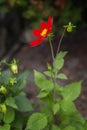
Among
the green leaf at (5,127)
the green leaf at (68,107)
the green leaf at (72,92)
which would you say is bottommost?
the green leaf at (5,127)

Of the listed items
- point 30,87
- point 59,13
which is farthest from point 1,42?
point 30,87

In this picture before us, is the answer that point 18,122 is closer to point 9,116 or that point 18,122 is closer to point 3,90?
point 9,116

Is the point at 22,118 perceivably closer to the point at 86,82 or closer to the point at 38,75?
the point at 38,75

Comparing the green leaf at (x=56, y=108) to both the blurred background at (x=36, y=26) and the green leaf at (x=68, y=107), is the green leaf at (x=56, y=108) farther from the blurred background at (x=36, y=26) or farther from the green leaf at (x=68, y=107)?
the blurred background at (x=36, y=26)

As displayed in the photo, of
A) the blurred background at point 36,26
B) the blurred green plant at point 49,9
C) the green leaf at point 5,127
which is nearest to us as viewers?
the green leaf at point 5,127

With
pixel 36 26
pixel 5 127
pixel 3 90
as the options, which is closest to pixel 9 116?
pixel 5 127

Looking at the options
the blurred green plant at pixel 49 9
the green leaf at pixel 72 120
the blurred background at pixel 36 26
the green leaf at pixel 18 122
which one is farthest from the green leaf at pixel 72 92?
the blurred green plant at pixel 49 9

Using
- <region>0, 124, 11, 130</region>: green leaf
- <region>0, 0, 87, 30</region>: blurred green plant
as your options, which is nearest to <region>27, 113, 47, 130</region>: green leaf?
<region>0, 124, 11, 130</region>: green leaf
